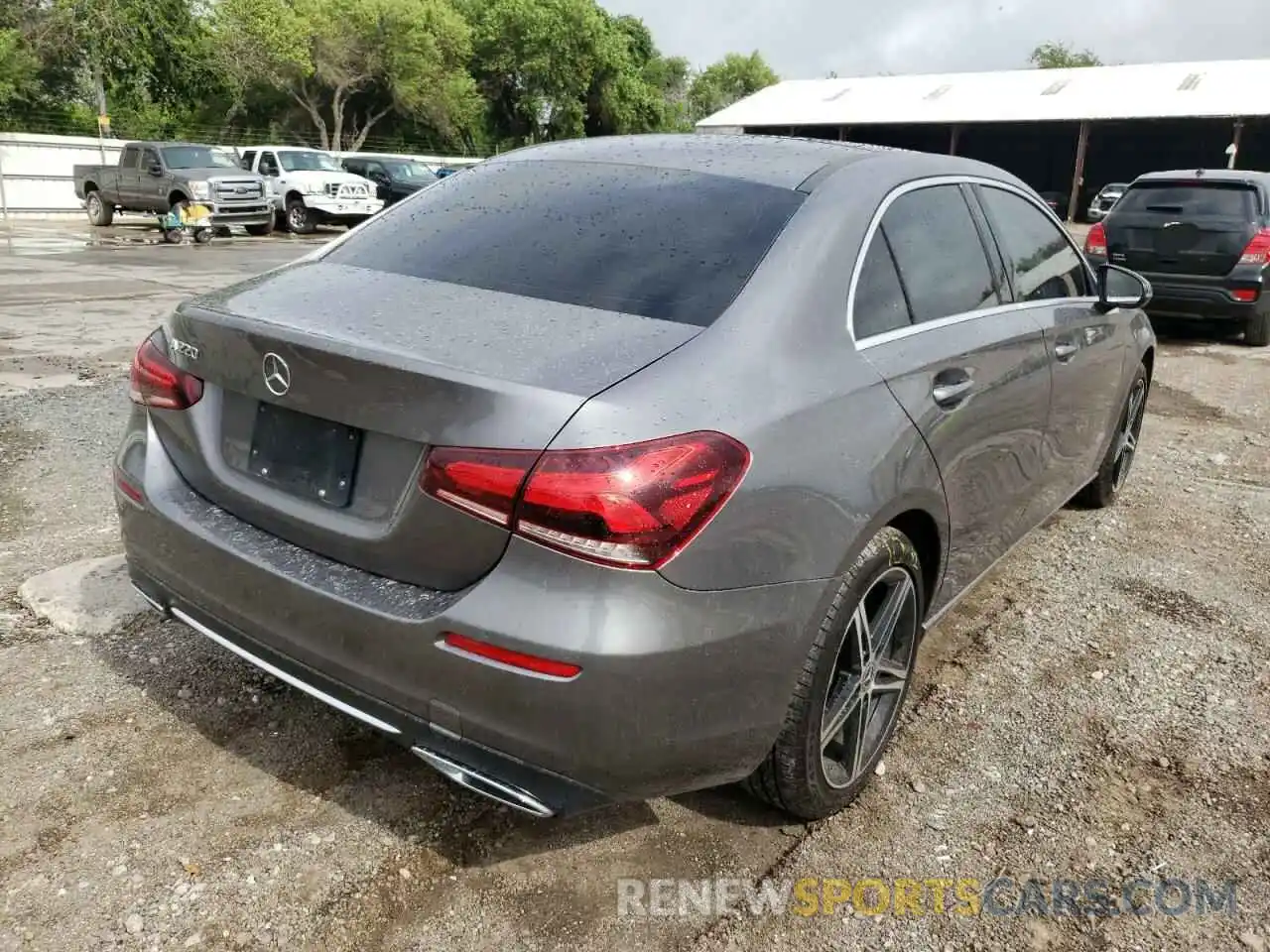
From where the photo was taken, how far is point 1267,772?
3.01m

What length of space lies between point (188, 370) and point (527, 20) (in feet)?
176

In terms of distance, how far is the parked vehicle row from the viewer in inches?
818

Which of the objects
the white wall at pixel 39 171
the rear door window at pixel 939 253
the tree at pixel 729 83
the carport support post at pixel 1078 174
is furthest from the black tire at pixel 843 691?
the tree at pixel 729 83

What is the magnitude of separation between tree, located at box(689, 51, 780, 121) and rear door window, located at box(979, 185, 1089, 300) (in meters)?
98.5

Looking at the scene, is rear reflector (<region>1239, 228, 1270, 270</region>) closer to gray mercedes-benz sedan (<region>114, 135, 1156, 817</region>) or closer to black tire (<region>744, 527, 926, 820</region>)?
gray mercedes-benz sedan (<region>114, 135, 1156, 817</region>)

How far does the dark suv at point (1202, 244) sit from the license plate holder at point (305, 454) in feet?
31.8

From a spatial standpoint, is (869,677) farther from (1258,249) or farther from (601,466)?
(1258,249)

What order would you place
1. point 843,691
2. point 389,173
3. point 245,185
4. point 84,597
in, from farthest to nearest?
point 389,173, point 245,185, point 84,597, point 843,691

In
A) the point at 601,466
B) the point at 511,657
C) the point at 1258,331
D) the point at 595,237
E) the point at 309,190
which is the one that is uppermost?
the point at 595,237

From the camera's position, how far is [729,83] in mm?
98500

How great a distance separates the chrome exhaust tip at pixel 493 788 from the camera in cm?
211

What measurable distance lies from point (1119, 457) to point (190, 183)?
1993cm

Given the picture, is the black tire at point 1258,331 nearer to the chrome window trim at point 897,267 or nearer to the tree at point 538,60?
the chrome window trim at point 897,267

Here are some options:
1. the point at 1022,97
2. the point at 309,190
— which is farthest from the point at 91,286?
the point at 1022,97
